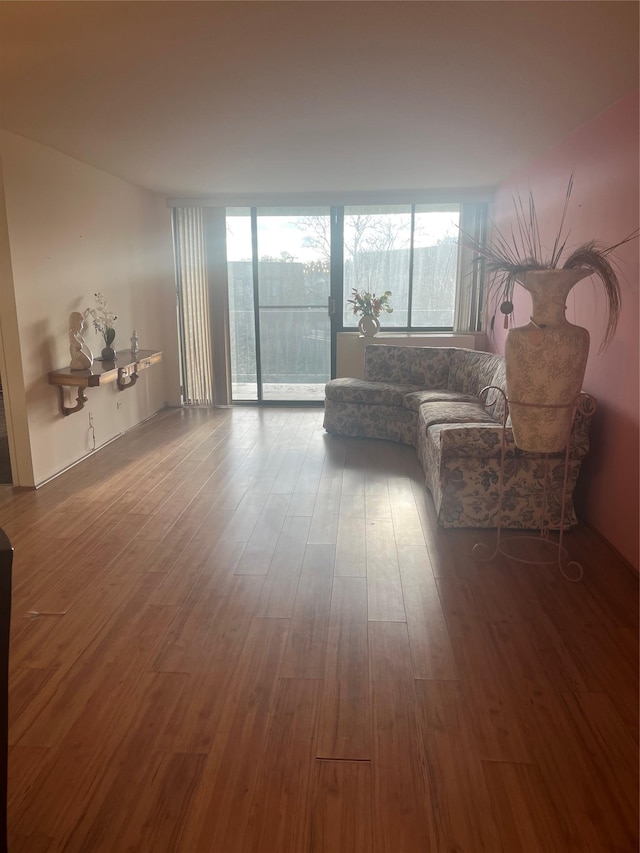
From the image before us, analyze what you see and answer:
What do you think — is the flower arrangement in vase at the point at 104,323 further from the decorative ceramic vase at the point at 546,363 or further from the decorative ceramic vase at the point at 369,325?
the decorative ceramic vase at the point at 546,363

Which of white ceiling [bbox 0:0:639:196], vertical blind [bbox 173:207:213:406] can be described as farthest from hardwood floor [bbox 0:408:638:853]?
vertical blind [bbox 173:207:213:406]

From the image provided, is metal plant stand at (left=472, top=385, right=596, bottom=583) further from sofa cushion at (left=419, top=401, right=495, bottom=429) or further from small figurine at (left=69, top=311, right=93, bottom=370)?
small figurine at (left=69, top=311, right=93, bottom=370)

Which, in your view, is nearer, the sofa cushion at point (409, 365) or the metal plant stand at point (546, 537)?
the metal plant stand at point (546, 537)

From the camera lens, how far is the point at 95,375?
4.40 meters

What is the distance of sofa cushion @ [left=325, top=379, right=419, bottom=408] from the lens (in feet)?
18.0

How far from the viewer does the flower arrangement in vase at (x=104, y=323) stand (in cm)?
512

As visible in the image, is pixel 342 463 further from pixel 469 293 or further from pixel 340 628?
pixel 469 293

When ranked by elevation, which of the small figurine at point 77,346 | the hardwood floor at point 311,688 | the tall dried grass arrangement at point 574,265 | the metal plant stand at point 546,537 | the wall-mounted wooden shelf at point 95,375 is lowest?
the hardwood floor at point 311,688

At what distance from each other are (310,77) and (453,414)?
8.08ft

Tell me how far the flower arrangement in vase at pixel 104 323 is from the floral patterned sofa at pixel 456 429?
202 cm

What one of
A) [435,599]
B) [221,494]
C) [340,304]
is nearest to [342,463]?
[221,494]

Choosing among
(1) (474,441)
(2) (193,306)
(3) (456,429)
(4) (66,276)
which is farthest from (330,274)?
(1) (474,441)

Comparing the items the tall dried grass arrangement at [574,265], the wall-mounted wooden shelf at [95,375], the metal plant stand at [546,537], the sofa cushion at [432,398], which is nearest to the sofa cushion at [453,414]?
the sofa cushion at [432,398]

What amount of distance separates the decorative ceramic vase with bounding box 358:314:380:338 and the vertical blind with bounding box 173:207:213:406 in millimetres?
1820
